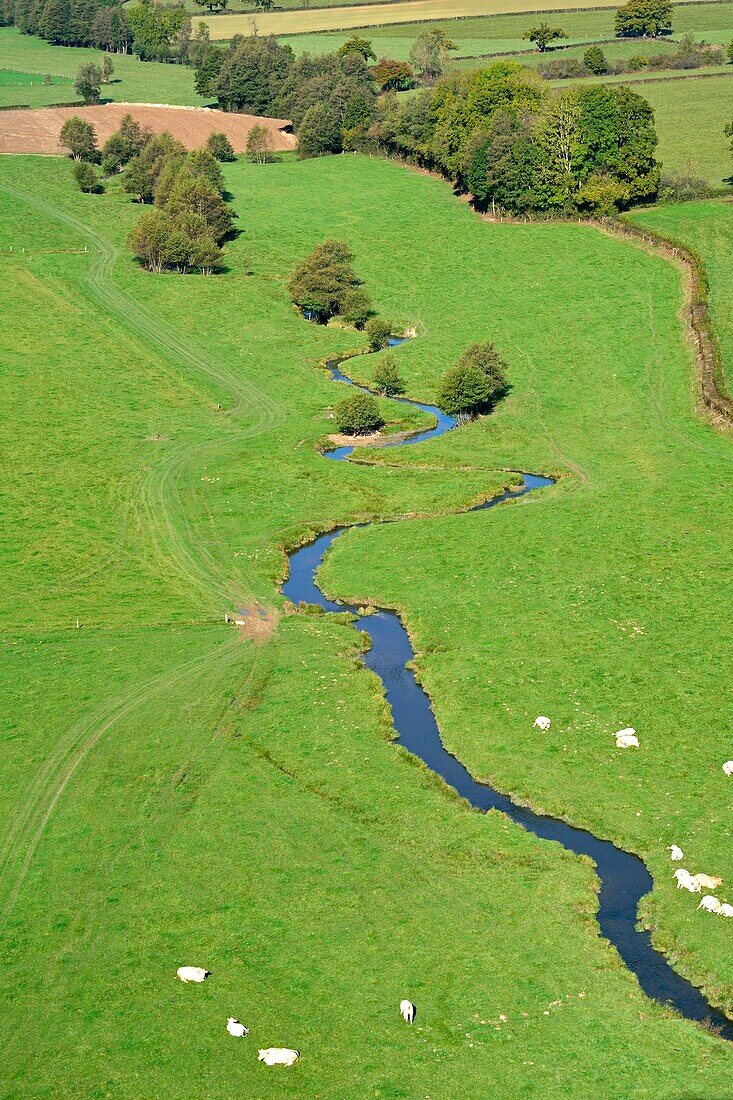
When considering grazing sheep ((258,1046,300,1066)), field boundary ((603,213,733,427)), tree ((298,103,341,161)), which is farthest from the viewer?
tree ((298,103,341,161))

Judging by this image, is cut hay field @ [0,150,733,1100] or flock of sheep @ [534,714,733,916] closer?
cut hay field @ [0,150,733,1100]

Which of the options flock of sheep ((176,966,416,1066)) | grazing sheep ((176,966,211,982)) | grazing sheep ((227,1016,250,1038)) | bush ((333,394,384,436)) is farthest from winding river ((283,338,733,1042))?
bush ((333,394,384,436))

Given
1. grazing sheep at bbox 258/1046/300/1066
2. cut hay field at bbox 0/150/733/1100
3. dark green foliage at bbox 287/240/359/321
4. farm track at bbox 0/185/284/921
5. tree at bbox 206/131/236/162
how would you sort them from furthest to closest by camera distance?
1. tree at bbox 206/131/236/162
2. dark green foliage at bbox 287/240/359/321
3. farm track at bbox 0/185/284/921
4. cut hay field at bbox 0/150/733/1100
5. grazing sheep at bbox 258/1046/300/1066

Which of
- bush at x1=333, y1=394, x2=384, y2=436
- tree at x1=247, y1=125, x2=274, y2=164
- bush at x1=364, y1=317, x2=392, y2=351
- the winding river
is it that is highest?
tree at x1=247, y1=125, x2=274, y2=164

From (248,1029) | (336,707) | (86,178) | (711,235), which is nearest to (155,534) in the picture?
(336,707)

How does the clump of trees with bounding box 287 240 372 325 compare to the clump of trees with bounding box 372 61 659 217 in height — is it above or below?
below

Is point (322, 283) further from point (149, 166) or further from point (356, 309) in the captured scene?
point (149, 166)

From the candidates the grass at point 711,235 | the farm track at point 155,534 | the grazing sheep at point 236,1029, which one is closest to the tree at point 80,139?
the farm track at point 155,534

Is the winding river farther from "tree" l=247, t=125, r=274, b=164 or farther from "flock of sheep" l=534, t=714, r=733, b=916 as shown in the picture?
"tree" l=247, t=125, r=274, b=164
